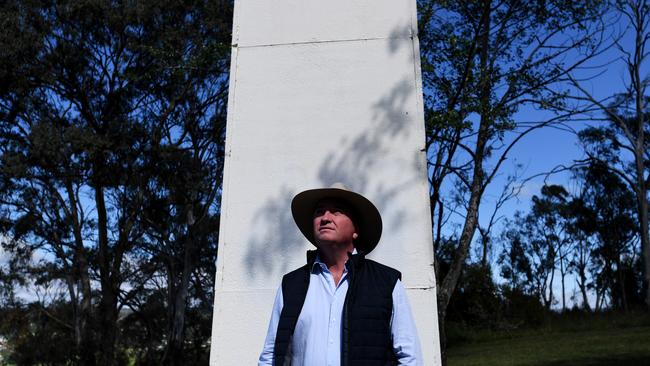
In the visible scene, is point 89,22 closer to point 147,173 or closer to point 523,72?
point 147,173

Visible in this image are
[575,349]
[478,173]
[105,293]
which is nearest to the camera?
[478,173]

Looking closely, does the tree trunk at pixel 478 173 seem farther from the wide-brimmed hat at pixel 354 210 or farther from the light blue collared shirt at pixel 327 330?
the light blue collared shirt at pixel 327 330

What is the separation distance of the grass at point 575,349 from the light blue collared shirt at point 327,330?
8926 mm

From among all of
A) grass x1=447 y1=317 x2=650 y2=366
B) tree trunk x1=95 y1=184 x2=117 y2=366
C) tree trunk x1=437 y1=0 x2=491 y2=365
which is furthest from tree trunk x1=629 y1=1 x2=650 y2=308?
tree trunk x1=95 y1=184 x2=117 y2=366

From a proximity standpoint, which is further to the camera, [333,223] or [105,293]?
[105,293]

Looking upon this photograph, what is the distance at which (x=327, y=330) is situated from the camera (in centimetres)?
169

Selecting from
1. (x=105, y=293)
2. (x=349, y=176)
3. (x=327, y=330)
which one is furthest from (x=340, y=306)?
(x=105, y=293)


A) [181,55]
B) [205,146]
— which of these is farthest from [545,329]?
[181,55]

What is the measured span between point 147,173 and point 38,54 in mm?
3382

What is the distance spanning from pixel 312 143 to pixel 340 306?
154 centimetres

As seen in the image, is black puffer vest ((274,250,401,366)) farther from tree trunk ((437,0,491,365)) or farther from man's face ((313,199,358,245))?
tree trunk ((437,0,491,365))

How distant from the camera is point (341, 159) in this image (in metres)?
3.07

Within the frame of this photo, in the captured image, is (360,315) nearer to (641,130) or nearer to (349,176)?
(349,176)

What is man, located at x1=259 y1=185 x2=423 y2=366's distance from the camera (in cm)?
164
